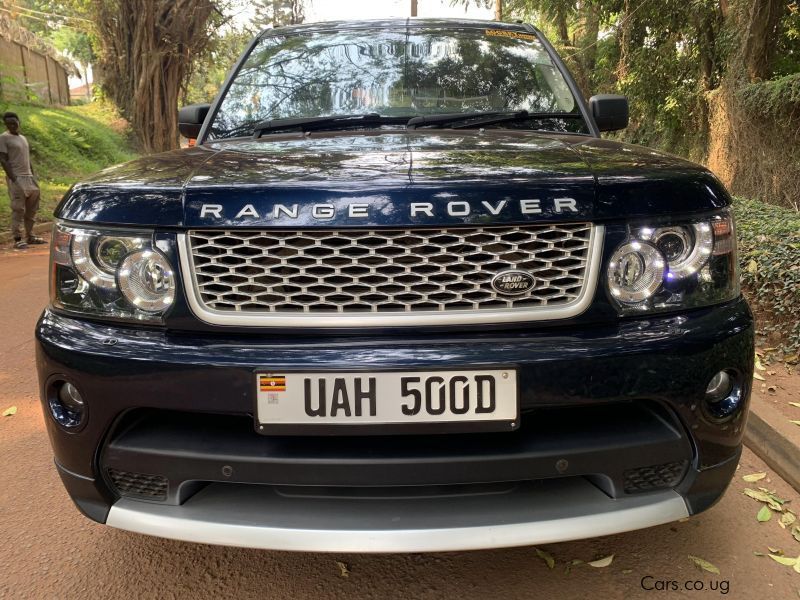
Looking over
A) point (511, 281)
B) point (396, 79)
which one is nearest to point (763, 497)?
point (511, 281)

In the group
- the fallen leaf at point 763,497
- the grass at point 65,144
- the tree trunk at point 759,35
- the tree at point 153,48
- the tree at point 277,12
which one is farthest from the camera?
the tree at point 277,12

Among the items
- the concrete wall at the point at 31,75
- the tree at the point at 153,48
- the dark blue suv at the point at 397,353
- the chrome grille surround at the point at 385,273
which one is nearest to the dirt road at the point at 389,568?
the dark blue suv at the point at 397,353

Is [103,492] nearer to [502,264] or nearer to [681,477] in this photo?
[502,264]

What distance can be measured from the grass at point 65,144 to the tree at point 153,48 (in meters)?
1.76

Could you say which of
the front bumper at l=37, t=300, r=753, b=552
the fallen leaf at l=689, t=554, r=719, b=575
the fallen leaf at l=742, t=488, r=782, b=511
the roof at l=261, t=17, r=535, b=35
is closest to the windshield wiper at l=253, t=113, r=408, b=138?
the roof at l=261, t=17, r=535, b=35

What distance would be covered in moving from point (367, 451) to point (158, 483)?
0.54 meters

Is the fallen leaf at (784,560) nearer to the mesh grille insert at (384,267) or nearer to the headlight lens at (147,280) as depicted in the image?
the mesh grille insert at (384,267)

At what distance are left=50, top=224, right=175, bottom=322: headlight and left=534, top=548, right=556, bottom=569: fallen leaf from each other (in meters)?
1.37

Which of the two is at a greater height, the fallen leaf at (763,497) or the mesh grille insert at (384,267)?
the mesh grille insert at (384,267)

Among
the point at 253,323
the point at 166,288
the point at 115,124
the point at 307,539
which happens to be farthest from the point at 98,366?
the point at 115,124

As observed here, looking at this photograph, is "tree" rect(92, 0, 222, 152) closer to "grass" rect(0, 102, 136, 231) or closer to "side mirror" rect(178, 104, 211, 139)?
"grass" rect(0, 102, 136, 231)

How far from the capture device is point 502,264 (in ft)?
5.43

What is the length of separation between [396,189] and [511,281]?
1.18 feet

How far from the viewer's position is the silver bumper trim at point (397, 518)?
1551 millimetres
